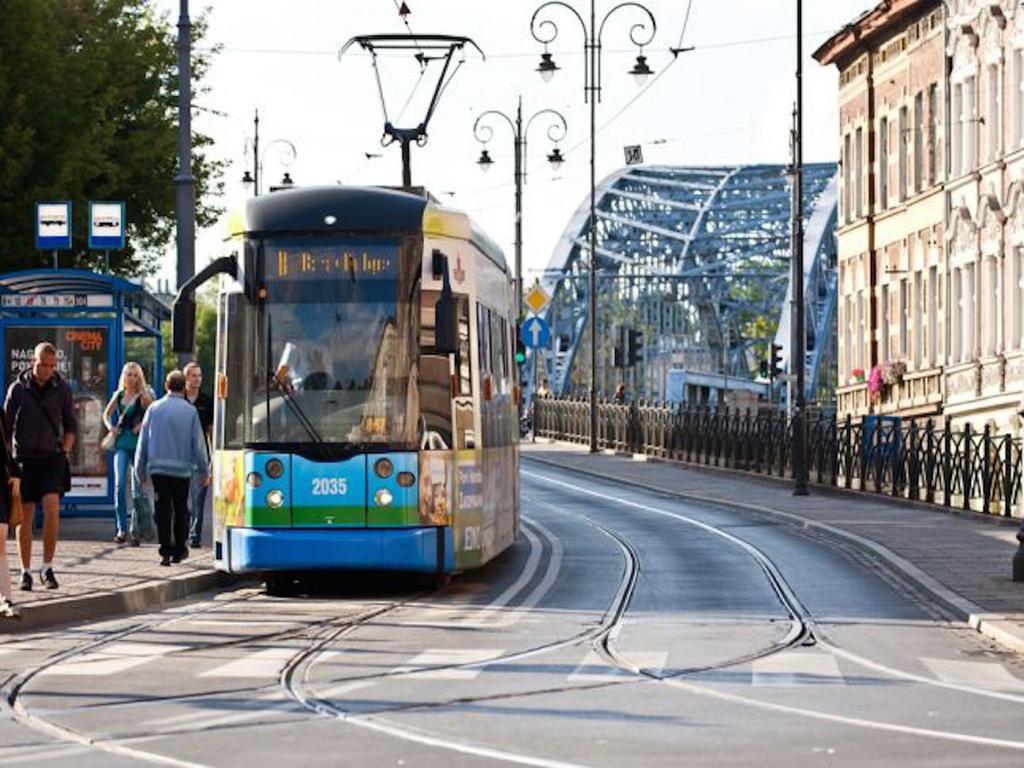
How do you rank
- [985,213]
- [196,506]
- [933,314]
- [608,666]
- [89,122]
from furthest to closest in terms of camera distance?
[933,314] < [985,213] < [89,122] < [196,506] < [608,666]

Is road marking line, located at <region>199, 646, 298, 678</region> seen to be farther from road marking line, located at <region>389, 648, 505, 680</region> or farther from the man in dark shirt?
the man in dark shirt

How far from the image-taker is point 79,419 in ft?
101

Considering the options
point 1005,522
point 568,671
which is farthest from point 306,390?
point 1005,522

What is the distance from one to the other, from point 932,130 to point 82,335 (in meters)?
35.3

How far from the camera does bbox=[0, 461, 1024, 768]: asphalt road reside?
41.0 feet

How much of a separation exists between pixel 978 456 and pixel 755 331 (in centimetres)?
13718

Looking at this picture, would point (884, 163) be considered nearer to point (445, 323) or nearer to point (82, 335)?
point (82, 335)

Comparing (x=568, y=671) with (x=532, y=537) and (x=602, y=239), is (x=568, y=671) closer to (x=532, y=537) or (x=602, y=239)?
(x=532, y=537)

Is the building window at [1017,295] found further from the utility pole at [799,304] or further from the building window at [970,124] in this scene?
the utility pole at [799,304]

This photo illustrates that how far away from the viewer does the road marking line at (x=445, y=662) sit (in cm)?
1611

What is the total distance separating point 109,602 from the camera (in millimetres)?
21484

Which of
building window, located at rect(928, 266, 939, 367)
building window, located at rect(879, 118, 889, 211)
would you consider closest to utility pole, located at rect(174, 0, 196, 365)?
building window, located at rect(928, 266, 939, 367)

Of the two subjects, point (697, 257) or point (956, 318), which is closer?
point (956, 318)

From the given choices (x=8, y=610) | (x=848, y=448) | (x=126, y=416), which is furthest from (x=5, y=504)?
(x=848, y=448)
